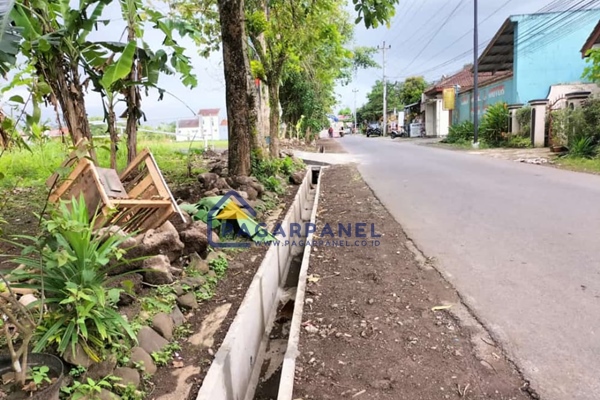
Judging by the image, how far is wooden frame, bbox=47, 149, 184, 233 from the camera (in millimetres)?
4055

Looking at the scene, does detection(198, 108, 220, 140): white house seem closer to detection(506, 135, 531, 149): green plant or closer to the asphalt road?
the asphalt road

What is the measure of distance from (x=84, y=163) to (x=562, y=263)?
500 centimetres

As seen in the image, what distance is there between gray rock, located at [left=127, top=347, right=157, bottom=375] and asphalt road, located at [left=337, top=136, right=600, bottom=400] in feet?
7.72

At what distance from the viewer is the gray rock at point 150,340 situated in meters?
2.92

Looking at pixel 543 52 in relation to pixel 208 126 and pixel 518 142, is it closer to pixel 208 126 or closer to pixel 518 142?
pixel 518 142

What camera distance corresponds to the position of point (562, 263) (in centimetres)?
462

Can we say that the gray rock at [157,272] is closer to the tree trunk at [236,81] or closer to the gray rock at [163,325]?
the gray rock at [163,325]

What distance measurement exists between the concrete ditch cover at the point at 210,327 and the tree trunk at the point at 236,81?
4.99 m

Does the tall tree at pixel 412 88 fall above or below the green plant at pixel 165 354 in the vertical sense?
above

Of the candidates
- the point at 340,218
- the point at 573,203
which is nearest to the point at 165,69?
the point at 340,218

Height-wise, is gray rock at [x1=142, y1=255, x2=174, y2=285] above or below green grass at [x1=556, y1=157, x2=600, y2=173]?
below

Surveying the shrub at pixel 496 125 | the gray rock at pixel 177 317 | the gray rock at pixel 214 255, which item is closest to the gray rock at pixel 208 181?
the gray rock at pixel 214 255

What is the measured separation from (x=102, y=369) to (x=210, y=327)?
997 millimetres

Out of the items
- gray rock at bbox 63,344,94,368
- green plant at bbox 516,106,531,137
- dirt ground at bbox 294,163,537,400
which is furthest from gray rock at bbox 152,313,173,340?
green plant at bbox 516,106,531,137
